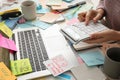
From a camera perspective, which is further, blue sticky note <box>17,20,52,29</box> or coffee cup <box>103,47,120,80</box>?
blue sticky note <box>17,20,52,29</box>

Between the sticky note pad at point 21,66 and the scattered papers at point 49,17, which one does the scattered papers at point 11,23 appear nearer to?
the scattered papers at point 49,17

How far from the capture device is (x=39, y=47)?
3.09ft

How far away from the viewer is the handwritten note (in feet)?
2.65

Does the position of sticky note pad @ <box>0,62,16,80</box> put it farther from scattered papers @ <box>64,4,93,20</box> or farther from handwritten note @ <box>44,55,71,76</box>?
scattered papers @ <box>64,4,93,20</box>

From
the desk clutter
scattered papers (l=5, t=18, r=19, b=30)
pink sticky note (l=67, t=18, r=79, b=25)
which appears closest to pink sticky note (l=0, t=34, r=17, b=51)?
the desk clutter

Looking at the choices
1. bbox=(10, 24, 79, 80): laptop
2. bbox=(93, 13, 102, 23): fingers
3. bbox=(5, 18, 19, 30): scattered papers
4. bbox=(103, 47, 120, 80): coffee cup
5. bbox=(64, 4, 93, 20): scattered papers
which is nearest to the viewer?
bbox=(103, 47, 120, 80): coffee cup

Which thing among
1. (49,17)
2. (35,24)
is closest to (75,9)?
(49,17)

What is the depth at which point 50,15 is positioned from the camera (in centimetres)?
120

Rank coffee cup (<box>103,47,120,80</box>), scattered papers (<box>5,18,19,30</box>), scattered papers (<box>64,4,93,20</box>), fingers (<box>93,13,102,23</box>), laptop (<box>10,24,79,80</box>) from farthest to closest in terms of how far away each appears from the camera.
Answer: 1. scattered papers (<box>64,4,93,20</box>)
2. scattered papers (<box>5,18,19,30</box>)
3. fingers (<box>93,13,102,23</box>)
4. laptop (<box>10,24,79,80</box>)
5. coffee cup (<box>103,47,120,80</box>)

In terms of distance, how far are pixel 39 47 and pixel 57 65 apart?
0.52 ft

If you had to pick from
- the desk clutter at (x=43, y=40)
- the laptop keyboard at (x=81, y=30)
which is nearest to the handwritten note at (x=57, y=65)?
the desk clutter at (x=43, y=40)

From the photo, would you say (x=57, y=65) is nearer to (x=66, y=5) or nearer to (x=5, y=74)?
(x=5, y=74)

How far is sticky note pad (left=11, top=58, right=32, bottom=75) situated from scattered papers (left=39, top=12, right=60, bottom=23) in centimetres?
35

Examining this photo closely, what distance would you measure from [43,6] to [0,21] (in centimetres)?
30
